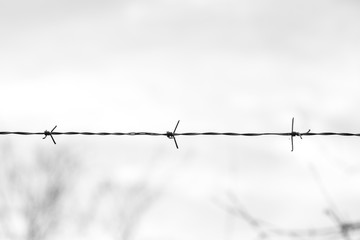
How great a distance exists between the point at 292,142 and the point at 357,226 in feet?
4.06

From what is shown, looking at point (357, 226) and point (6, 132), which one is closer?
point (357, 226)

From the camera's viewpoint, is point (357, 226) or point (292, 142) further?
point (292, 142)

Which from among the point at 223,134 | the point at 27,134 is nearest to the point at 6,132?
the point at 27,134

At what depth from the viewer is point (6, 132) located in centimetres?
283

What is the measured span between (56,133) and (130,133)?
1.89 feet

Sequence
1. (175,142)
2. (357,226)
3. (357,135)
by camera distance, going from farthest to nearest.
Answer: (175,142), (357,135), (357,226)

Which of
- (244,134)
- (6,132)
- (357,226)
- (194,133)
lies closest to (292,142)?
(244,134)

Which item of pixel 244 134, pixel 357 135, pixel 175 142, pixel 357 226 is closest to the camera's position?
pixel 357 226

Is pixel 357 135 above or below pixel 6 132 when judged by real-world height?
above

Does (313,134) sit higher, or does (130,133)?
(313,134)

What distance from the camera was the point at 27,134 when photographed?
2906 mm

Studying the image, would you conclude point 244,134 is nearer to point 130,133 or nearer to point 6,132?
point 130,133

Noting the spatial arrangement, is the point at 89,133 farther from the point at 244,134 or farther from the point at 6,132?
the point at 244,134

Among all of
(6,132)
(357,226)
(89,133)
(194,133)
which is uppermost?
(194,133)
